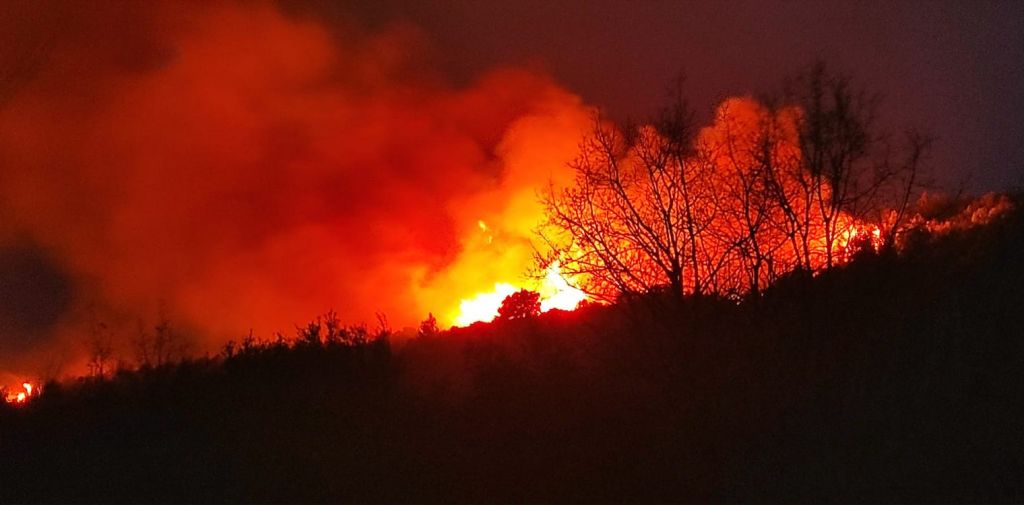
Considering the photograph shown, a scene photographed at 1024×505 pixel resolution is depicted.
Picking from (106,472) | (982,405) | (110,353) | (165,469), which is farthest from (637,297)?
(110,353)

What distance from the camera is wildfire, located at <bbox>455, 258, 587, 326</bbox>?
1394 cm

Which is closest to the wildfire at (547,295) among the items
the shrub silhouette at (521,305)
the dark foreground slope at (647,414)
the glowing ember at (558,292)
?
the glowing ember at (558,292)

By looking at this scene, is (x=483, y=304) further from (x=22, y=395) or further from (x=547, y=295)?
(x=22, y=395)

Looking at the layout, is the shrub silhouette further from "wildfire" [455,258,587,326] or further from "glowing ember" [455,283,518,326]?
"glowing ember" [455,283,518,326]

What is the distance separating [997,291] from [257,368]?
1014 centimetres

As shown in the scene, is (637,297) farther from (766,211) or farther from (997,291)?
(997,291)

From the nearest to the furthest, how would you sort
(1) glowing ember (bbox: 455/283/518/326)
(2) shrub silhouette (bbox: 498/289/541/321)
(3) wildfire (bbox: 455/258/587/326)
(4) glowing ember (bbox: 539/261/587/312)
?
(4) glowing ember (bbox: 539/261/587/312)
(3) wildfire (bbox: 455/258/587/326)
(2) shrub silhouette (bbox: 498/289/541/321)
(1) glowing ember (bbox: 455/283/518/326)

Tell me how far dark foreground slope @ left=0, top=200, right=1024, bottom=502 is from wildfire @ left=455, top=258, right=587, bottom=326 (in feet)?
1.67

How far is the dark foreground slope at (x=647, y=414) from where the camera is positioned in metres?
9.47

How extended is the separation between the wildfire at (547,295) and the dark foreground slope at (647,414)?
0.51 m

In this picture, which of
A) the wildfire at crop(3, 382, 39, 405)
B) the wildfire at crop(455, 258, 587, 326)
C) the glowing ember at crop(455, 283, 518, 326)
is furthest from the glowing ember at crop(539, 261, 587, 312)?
the wildfire at crop(3, 382, 39, 405)

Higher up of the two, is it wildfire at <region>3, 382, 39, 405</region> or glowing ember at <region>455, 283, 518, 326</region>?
glowing ember at <region>455, 283, 518, 326</region>

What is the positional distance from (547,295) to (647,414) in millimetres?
5319

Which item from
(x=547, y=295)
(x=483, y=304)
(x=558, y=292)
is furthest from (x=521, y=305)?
(x=483, y=304)
